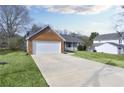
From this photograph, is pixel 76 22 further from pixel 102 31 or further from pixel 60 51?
pixel 60 51

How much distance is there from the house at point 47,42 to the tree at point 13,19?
1.71 m

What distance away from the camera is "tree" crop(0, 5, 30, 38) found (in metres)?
16.7

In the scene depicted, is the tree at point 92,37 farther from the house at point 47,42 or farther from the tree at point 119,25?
the house at point 47,42

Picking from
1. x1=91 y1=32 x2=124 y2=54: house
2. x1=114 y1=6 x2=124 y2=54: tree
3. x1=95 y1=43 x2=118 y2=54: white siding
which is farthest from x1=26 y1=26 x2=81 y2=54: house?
x1=114 y1=6 x2=124 y2=54: tree

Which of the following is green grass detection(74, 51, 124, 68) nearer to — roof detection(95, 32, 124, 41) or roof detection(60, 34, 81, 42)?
roof detection(95, 32, 124, 41)

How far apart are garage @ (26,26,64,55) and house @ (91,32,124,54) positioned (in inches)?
277

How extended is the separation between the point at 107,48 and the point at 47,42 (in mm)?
8447

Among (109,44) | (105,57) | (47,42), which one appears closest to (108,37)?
(109,44)

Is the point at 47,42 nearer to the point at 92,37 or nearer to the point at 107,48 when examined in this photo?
the point at 92,37

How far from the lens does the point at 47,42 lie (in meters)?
20.4

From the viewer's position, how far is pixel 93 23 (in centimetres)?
1361

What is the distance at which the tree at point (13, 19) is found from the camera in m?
16.7

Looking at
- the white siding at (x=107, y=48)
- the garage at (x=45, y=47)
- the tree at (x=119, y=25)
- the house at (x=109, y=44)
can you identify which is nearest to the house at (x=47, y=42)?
the garage at (x=45, y=47)
